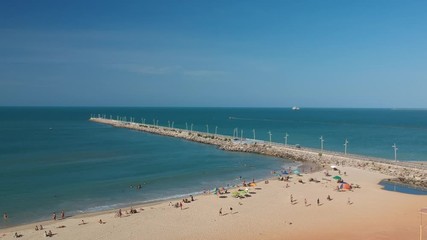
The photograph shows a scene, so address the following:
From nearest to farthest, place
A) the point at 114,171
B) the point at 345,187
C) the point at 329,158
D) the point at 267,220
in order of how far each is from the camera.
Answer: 1. the point at 267,220
2. the point at 345,187
3. the point at 114,171
4. the point at 329,158

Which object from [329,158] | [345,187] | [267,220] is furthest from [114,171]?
[329,158]

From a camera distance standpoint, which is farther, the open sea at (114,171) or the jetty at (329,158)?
the jetty at (329,158)

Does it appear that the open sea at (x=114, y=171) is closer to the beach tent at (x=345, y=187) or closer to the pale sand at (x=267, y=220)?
the pale sand at (x=267, y=220)

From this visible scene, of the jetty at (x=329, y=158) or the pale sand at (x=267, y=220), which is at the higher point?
the jetty at (x=329, y=158)

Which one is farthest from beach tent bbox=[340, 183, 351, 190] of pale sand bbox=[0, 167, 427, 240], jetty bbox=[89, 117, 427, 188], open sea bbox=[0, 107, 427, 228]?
open sea bbox=[0, 107, 427, 228]

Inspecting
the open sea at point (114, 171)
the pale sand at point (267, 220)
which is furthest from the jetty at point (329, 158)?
the pale sand at point (267, 220)

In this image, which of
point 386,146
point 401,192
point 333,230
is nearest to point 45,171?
point 333,230

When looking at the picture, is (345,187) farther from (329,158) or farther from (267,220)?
(329,158)

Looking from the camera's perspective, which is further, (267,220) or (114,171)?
(114,171)
